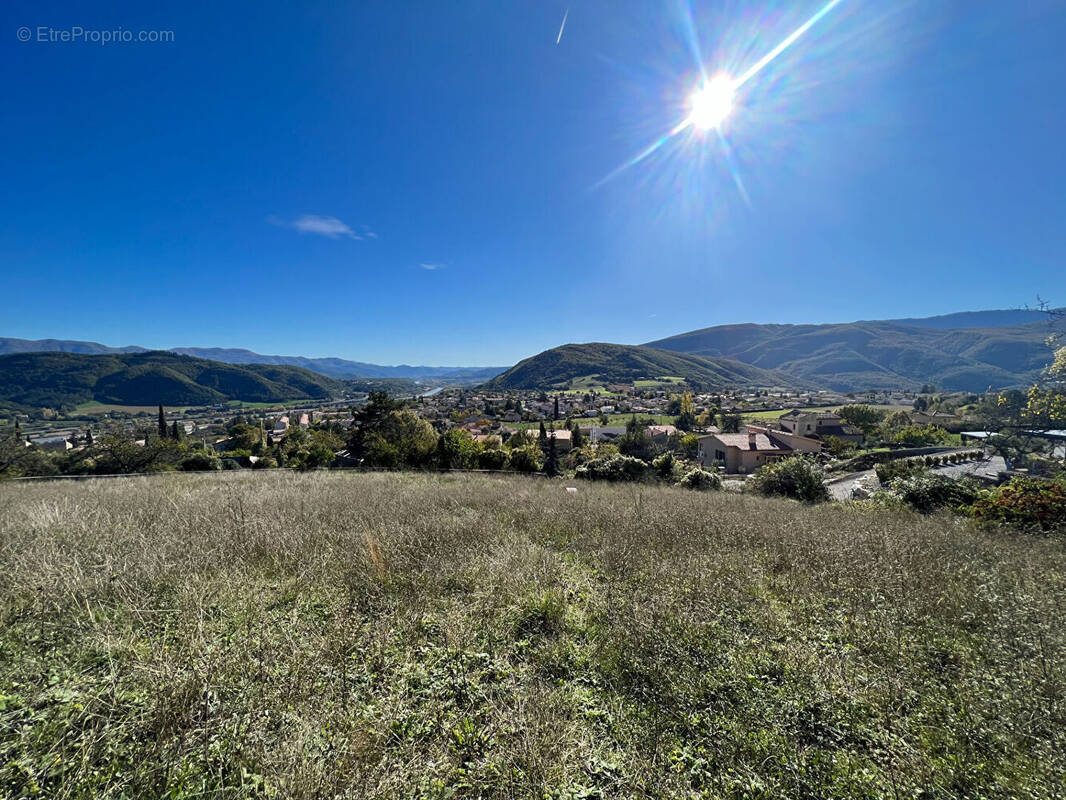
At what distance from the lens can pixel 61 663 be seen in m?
2.52

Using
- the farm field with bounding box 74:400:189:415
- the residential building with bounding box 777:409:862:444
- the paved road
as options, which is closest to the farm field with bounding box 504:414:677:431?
the residential building with bounding box 777:409:862:444

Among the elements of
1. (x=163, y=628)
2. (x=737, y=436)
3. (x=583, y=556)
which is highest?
(x=163, y=628)

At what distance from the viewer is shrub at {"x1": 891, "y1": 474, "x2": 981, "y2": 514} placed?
900 centimetres

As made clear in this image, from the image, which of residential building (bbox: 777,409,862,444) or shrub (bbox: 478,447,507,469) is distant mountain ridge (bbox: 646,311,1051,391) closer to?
residential building (bbox: 777,409,862,444)

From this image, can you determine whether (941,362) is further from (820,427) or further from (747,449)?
(747,449)

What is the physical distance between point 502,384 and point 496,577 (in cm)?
14968

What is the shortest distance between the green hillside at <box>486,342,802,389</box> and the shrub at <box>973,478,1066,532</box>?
122 m

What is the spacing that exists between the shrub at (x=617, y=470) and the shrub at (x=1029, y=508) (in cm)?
823

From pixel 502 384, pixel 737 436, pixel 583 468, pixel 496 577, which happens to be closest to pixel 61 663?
pixel 496 577

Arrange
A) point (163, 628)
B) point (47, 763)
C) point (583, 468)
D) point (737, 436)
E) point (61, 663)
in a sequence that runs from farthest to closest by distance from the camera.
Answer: point (737, 436), point (583, 468), point (163, 628), point (61, 663), point (47, 763)

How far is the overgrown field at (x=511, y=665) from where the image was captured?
6.46 ft

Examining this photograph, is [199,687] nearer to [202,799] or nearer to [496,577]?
[202,799]

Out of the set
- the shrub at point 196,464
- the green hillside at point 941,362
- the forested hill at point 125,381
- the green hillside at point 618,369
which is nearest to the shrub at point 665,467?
the shrub at point 196,464

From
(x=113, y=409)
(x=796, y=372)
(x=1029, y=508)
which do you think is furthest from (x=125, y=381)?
(x=796, y=372)
